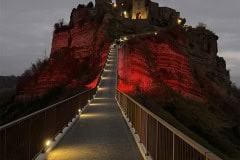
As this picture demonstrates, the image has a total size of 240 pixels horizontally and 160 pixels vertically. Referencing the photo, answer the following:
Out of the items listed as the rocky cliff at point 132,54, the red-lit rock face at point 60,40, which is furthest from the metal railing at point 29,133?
the red-lit rock face at point 60,40

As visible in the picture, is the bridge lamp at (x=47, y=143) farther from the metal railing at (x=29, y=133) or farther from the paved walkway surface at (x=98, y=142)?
the paved walkway surface at (x=98, y=142)

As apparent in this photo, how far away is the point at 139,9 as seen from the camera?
4336 inches

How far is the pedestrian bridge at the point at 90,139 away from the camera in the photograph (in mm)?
7712

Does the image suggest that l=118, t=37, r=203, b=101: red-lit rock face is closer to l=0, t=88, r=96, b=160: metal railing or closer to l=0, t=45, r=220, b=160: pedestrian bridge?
l=0, t=45, r=220, b=160: pedestrian bridge

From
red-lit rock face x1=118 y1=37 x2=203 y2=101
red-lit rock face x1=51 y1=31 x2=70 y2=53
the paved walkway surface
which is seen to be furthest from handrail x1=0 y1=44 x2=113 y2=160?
red-lit rock face x1=51 y1=31 x2=70 y2=53

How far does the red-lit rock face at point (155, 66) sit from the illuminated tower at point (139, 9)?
984 inches

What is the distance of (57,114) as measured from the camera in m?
15.1

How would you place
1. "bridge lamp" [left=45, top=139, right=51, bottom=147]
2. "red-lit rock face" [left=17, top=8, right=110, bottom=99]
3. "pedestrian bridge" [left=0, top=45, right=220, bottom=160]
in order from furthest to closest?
"red-lit rock face" [left=17, top=8, right=110, bottom=99]
"bridge lamp" [left=45, top=139, right=51, bottom=147]
"pedestrian bridge" [left=0, top=45, right=220, bottom=160]

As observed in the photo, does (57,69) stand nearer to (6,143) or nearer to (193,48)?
(193,48)

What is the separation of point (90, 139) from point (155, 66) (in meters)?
63.4

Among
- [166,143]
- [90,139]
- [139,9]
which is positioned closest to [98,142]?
[90,139]

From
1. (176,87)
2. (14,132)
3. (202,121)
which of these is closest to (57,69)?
(176,87)

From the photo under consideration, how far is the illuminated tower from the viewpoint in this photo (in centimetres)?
10925

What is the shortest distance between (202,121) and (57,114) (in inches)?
1510
